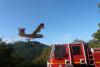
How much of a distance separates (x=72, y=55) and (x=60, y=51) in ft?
2.06

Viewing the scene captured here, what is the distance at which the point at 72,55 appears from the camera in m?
11.7

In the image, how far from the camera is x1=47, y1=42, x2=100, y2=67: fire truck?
1137 cm

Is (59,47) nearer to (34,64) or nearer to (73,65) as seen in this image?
(73,65)

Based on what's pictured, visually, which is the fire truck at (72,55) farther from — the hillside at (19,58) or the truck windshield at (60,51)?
the hillside at (19,58)

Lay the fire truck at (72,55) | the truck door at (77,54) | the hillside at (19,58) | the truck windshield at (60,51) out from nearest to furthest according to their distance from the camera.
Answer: the fire truck at (72,55), the truck door at (77,54), the truck windshield at (60,51), the hillside at (19,58)

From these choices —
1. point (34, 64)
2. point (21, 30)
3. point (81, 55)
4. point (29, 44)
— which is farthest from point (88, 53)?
point (21, 30)

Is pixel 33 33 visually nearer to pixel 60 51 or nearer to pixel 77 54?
pixel 60 51

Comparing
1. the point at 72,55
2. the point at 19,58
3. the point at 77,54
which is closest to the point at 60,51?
the point at 72,55

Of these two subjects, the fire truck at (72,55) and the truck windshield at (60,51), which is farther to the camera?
the truck windshield at (60,51)

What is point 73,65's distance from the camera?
11.3 metres

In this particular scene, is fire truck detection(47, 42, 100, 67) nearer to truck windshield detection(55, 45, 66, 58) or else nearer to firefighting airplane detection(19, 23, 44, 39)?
truck windshield detection(55, 45, 66, 58)

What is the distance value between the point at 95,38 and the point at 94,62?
1050 inches

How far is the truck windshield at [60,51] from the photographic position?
11801mm

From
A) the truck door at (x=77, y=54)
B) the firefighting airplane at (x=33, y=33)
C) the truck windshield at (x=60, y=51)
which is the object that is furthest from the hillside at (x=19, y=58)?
the truck door at (x=77, y=54)
